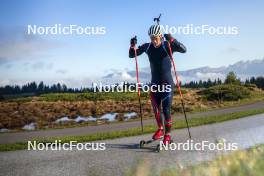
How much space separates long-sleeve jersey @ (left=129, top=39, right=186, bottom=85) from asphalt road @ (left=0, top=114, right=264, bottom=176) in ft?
5.25

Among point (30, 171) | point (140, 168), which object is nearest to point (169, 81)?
point (30, 171)

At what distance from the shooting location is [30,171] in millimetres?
7668

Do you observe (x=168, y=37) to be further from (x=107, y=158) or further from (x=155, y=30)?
(x=107, y=158)

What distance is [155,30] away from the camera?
9.48 metres

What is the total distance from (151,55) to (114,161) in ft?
9.44

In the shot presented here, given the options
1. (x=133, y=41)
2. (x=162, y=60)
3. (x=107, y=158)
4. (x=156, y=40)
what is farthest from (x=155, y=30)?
(x=107, y=158)

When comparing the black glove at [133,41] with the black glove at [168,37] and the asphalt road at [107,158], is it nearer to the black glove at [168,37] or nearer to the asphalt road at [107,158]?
the black glove at [168,37]

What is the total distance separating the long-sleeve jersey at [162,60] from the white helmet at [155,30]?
32 cm

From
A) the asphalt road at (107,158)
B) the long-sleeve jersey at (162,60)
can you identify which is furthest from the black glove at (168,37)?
the asphalt road at (107,158)

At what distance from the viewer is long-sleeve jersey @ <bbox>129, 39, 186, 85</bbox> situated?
9689mm

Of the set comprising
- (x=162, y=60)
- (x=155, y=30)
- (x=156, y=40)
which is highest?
(x=155, y=30)

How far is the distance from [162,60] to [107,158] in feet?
8.71

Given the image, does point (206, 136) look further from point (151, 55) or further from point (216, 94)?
point (216, 94)

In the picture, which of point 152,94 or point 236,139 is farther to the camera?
point 236,139
